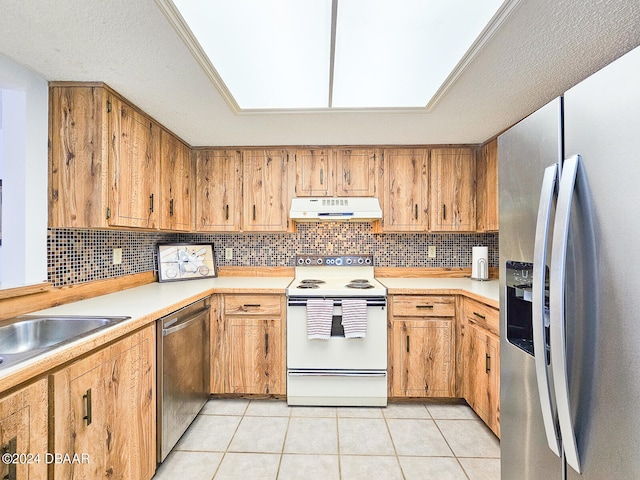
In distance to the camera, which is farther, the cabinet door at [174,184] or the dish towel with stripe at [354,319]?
the cabinet door at [174,184]

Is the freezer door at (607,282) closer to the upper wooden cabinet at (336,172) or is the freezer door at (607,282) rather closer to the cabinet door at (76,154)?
the upper wooden cabinet at (336,172)

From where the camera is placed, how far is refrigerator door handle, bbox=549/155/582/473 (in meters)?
0.77

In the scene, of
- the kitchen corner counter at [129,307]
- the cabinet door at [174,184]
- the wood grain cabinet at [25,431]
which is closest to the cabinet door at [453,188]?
the kitchen corner counter at [129,307]

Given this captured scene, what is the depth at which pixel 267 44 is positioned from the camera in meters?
1.48

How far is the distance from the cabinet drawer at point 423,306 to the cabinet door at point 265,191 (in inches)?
48.2

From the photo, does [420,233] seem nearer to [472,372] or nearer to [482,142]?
[482,142]

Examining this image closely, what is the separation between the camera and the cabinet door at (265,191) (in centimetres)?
290

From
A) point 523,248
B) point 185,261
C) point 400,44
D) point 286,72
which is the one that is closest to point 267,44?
point 286,72

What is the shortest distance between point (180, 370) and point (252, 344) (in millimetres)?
639

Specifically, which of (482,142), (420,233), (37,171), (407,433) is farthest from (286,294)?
(482,142)

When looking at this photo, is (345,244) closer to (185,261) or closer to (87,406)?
(185,261)

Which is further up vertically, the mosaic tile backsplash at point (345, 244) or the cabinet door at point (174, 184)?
the cabinet door at point (174, 184)

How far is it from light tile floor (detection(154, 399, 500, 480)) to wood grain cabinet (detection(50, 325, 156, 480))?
0.37 meters

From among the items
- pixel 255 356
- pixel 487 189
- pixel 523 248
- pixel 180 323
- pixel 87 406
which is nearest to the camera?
pixel 523 248
